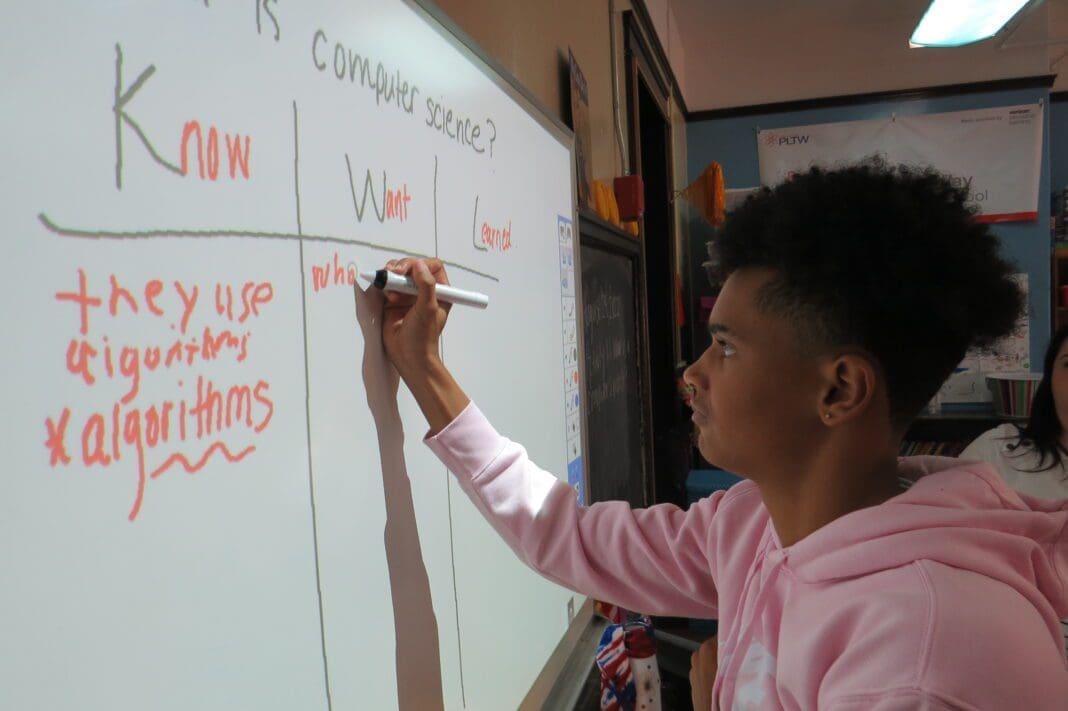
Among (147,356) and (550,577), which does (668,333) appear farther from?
(147,356)

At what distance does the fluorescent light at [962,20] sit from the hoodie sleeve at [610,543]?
8.22 feet

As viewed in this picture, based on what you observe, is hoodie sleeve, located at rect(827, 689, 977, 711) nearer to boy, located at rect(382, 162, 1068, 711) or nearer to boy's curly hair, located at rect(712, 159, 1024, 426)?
boy, located at rect(382, 162, 1068, 711)

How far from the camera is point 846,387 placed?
0.60m

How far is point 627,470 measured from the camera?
194cm

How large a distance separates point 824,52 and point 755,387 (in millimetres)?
3910

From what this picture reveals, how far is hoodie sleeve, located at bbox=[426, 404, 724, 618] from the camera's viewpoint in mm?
810

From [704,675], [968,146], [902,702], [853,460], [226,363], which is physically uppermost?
[968,146]

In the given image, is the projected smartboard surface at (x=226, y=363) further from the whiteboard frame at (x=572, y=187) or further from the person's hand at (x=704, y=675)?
the person's hand at (x=704, y=675)

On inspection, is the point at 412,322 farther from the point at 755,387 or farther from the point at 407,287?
the point at 755,387

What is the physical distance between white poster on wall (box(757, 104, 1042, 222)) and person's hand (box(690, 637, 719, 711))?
3242mm

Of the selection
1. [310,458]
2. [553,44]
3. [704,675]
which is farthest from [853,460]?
[553,44]

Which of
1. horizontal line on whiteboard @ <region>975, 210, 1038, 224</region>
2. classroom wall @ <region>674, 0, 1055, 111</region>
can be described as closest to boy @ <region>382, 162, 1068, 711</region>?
classroom wall @ <region>674, 0, 1055, 111</region>

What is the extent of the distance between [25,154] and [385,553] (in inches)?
15.9

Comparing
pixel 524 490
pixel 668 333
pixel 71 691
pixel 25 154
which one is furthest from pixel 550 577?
pixel 668 333
